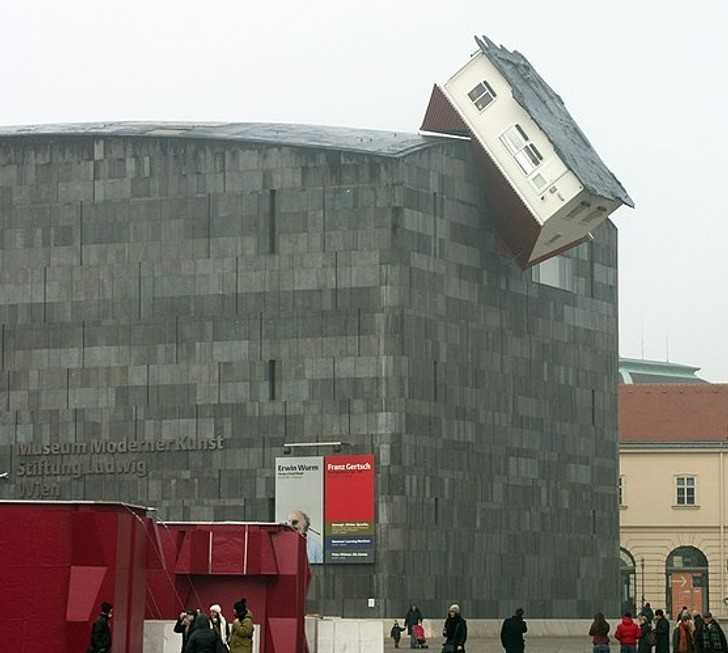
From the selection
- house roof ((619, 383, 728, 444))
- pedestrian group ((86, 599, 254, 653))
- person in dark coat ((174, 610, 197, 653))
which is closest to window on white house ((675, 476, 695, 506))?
house roof ((619, 383, 728, 444))

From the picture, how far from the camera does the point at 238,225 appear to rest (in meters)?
72.1

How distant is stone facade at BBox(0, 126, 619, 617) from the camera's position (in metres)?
Result: 70.9

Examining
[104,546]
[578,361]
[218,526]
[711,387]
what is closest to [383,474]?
[578,361]

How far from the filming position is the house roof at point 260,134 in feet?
237

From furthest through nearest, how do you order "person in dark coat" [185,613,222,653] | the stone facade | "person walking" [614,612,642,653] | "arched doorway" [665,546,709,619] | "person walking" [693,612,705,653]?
"arched doorway" [665,546,709,619], the stone facade, "person walking" [614,612,642,653], "person walking" [693,612,705,653], "person in dark coat" [185,613,222,653]

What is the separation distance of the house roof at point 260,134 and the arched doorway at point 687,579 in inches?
1696

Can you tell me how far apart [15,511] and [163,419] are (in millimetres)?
36480

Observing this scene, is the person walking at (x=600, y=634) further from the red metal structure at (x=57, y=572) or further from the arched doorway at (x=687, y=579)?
the arched doorway at (x=687, y=579)

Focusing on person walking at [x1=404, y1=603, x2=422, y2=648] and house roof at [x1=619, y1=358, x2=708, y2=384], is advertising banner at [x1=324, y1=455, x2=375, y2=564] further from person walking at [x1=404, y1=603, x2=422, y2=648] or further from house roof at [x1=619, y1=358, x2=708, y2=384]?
house roof at [x1=619, y1=358, x2=708, y2=384]

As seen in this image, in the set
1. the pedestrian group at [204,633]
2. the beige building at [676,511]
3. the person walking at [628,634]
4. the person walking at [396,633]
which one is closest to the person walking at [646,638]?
the person walking at [628,634]

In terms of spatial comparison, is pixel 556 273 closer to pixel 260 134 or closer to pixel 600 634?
pixel 260 134

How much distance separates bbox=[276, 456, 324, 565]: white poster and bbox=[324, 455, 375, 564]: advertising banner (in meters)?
0.24

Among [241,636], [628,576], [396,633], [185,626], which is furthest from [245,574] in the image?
[628,576]

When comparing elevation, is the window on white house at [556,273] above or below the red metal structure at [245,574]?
above
